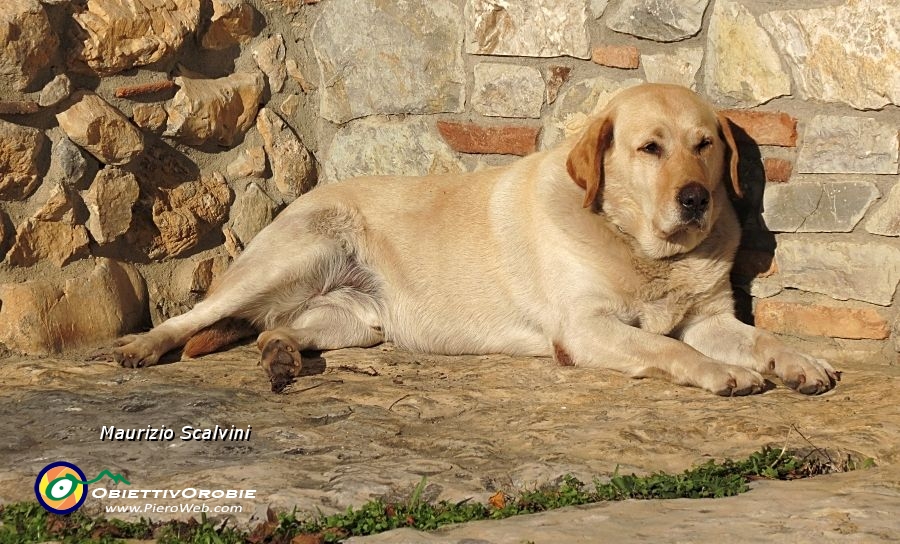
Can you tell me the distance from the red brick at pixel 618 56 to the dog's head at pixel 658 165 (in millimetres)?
348

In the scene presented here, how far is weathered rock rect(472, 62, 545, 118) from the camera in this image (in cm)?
523

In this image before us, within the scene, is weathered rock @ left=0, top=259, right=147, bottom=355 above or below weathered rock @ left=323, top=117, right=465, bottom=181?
below

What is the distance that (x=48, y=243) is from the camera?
482 centimetres

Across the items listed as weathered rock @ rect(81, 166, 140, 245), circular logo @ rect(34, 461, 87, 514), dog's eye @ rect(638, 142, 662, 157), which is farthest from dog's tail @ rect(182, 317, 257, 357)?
dog's eye @ rect(638, 142, 662, 157)

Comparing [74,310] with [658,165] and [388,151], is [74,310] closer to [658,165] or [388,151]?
[388,151]

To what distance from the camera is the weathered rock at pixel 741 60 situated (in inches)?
182

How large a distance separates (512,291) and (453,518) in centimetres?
214

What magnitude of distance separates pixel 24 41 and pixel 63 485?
7.44 ft

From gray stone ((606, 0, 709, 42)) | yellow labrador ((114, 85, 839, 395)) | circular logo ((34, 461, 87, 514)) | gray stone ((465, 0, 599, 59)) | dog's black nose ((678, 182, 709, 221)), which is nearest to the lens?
circular logo ((34, 461, 87, 514))

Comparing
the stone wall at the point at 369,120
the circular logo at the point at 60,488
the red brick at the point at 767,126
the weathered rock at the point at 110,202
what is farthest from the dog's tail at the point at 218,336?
the red brick at the point at 767,126

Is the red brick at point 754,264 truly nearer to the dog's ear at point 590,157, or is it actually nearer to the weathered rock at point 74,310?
the dog's ear at point 590,157

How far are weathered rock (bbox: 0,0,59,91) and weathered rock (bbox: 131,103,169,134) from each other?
0.49 metres

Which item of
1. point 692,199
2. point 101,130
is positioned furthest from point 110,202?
point 692,199

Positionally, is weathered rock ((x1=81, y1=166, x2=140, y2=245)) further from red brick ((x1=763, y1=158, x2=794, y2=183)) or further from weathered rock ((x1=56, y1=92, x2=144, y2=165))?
red brick ((x1=763, y1=158, x2=794, y2=183))
